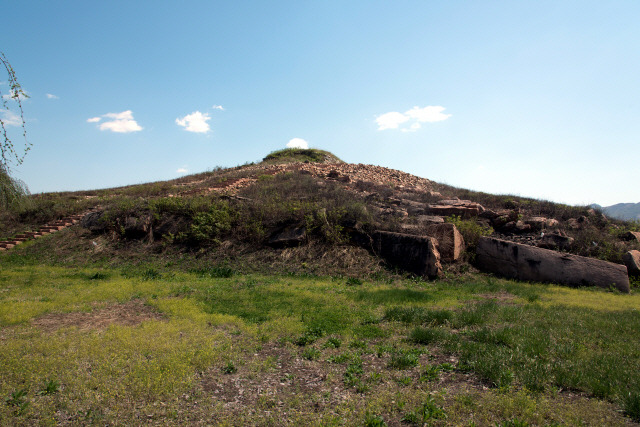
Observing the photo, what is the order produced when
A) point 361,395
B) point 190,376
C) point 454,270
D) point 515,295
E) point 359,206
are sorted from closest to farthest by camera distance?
point 361,395
point 190,376
point 515,295
point 454,270
point 359,206

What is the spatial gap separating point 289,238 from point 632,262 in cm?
1082

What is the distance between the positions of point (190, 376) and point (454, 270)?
8.80 meters

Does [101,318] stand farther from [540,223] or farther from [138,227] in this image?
[540,223]

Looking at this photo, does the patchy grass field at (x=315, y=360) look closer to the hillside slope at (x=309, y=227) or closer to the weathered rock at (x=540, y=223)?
the hillside slope at (x=309, y=227)

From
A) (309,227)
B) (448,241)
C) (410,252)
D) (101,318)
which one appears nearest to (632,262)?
(448,241)

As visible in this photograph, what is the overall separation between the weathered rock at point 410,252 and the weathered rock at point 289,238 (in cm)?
252

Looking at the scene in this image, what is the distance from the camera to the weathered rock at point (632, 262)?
1060cm

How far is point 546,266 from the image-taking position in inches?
397

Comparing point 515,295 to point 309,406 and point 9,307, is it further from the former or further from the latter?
point 9,307

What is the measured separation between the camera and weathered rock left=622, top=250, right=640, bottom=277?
34.8 feet

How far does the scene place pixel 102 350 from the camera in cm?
465

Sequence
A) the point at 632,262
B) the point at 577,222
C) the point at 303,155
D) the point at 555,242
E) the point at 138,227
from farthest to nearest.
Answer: the point at 303,155
the point at 577,222
the point at 138,227
the point at 555,242
the point at 632,262

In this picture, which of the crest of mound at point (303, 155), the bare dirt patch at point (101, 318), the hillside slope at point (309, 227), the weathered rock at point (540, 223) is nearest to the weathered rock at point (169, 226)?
the hillside slope at point (309, 227)

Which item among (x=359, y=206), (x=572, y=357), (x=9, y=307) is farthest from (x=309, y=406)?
(x=359, y=206)
